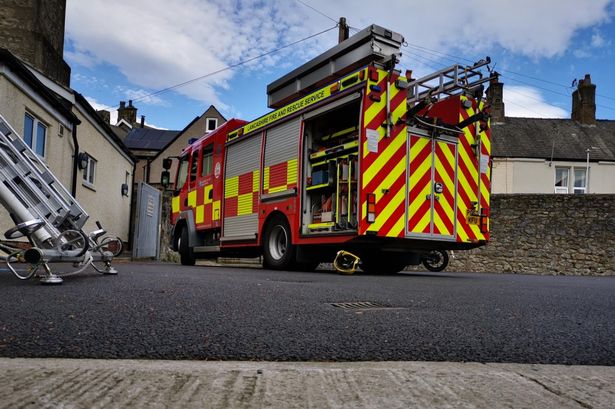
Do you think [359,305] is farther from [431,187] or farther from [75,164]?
[75,164]

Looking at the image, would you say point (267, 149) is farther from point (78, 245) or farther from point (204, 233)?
point (78, 245)

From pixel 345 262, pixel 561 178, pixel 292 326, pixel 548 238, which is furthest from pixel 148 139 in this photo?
pixel 292 326

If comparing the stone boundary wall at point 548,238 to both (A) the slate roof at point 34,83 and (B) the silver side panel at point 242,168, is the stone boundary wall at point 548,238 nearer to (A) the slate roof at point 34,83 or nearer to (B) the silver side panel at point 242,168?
(B) the silver side panel at point 242,168

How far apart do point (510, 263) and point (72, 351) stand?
48.7 feet

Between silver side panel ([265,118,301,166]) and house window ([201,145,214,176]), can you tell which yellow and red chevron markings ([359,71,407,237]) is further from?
house window ([201,145,214,176])

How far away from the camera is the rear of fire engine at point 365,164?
7.51m

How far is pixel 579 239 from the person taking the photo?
1478cm

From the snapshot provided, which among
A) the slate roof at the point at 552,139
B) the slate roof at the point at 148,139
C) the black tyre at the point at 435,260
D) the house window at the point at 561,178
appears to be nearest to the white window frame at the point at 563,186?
the house window at the point at 561,178

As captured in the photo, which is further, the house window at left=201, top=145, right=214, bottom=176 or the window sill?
the window sill

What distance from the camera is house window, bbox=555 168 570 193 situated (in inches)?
947

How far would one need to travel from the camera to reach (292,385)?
Answer: 175 centimetres

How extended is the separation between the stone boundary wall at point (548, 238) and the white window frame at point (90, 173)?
9.60 meters

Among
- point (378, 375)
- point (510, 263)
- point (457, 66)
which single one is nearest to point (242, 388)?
point (378, 375)

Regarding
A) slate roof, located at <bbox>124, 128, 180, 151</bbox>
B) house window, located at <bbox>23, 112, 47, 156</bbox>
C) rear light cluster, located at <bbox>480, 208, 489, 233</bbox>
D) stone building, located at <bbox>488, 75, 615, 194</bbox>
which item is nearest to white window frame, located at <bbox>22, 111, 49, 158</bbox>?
house window, located at <bbox>23, 112, 47, 156</bbox>
